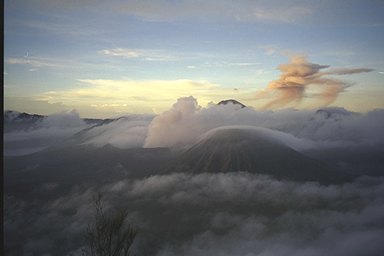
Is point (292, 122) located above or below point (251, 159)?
above

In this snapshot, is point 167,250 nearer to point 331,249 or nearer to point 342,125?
point 331,249

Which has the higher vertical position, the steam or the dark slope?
the steam

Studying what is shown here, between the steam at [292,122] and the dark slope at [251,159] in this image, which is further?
the dark slope at [251,159]

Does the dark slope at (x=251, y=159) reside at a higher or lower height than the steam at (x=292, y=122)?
lower

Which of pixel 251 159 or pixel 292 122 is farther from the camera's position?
pixel 251 159

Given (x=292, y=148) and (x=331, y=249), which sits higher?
(x=292, y=148)

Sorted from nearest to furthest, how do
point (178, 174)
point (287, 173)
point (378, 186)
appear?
point (378, 186), point (178, 174), point (287, 173)

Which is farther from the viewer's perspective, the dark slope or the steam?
the dark slope

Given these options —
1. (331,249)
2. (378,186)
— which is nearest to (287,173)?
(331,249)
